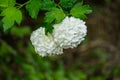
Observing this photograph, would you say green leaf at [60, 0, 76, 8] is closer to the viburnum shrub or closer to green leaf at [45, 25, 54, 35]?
the viburnum shrub

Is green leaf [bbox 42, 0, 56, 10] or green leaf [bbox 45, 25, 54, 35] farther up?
green leaf [bbox 42, 0, 56, 10]

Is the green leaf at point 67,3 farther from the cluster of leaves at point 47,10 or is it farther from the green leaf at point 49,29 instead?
the green leaf at point 49,29

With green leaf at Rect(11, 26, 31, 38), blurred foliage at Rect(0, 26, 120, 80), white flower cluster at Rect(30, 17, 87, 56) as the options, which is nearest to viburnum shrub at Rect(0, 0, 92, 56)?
white flower cluster at Rect(30, 17, 87, 56)

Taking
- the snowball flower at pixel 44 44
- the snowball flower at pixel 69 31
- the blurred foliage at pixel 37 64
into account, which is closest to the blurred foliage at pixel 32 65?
the blurred foliage at pixel 37 64

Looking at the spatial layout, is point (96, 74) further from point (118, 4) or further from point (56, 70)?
point (118, 4)

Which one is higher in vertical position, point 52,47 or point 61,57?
point 52,47

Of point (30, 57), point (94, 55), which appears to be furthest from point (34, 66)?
point (94, 55)
